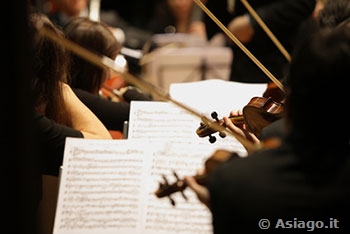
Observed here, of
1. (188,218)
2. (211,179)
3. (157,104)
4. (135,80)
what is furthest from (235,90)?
(211,179)

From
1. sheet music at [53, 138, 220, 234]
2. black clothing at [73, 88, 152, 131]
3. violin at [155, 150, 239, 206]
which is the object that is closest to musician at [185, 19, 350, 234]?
violin at [155, 150, 239, 206]

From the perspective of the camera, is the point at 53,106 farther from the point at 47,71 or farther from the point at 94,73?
the point at 94,73

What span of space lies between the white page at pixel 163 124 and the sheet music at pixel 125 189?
0.18 metres

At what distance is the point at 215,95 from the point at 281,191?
1.18m

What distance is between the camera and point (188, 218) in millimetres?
1850

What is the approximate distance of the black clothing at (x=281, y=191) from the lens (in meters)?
1.25

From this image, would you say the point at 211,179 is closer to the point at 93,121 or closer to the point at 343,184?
the point at 343,184

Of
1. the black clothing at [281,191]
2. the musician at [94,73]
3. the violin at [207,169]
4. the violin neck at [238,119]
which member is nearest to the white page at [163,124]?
the violin neck at [238,119]

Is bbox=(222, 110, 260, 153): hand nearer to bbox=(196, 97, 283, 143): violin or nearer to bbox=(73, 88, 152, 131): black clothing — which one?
bbox=(196, 97, 283, 143): violin

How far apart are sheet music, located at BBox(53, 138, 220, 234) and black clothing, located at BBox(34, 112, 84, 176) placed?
0.07 meters

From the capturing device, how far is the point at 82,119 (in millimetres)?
2186

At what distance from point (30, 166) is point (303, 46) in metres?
0.55

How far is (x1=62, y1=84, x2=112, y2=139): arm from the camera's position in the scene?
217cm

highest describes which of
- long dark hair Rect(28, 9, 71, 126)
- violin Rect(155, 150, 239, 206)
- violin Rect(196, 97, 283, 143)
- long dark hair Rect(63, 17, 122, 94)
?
long dark hair Rect(63, 17, 122, 94)
